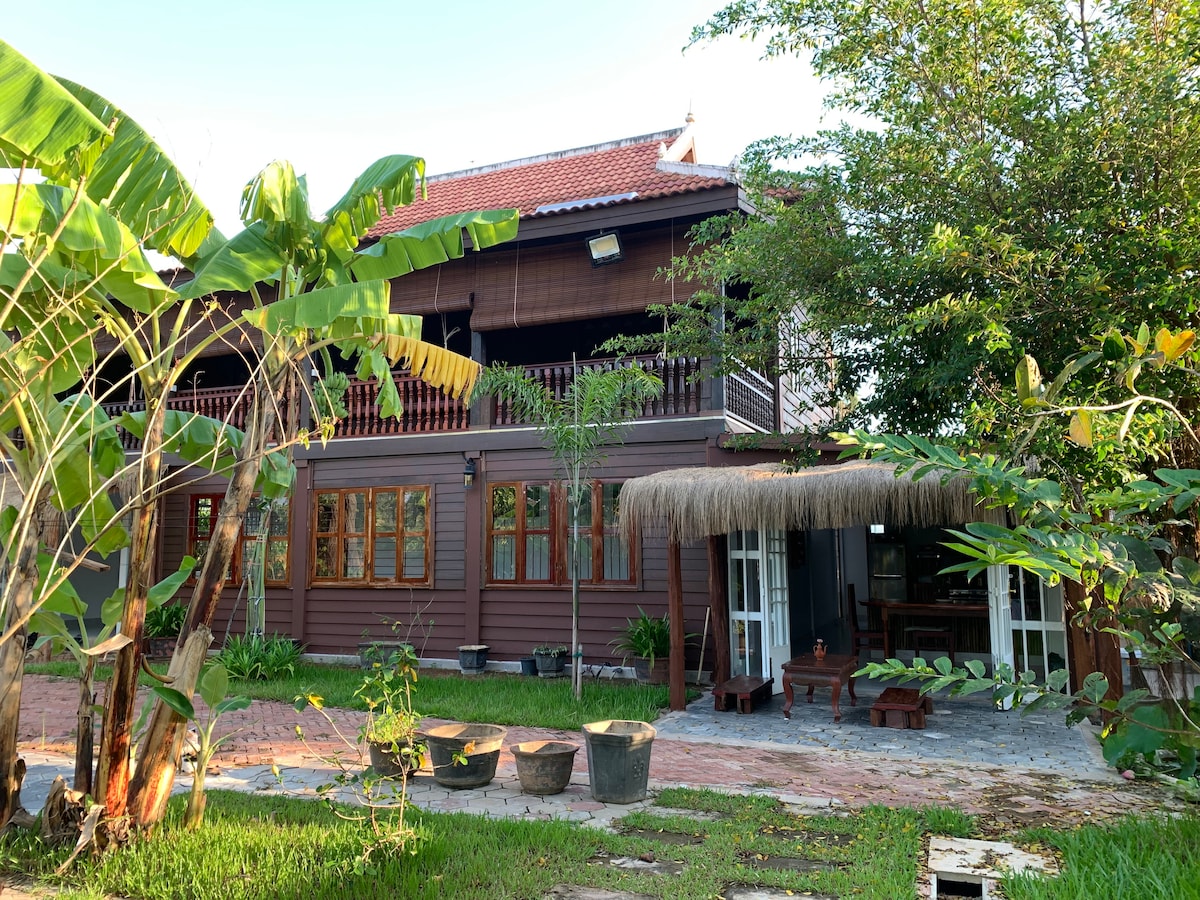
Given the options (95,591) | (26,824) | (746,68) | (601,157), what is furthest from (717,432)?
(95,591)

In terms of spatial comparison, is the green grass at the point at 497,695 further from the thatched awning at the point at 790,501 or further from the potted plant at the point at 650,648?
the thatched awning at the point at 790,501

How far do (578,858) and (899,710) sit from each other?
444 cm

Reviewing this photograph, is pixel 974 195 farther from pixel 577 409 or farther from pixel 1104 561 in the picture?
pixel 1104 561

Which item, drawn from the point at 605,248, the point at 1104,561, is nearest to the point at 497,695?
the point at 605,248

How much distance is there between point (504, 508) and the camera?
Answer: 11.3 m

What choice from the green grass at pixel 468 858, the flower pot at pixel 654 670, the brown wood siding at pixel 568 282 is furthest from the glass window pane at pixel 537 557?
the green grass at pixel 468 858

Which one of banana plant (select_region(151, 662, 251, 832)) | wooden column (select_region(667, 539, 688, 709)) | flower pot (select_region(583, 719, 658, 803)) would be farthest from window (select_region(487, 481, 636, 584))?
banana plant (select_region(151, 662, 251, 832))

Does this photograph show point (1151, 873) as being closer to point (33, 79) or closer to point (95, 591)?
point (33, 79)

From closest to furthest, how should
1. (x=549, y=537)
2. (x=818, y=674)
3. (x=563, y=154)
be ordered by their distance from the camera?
(x=818, y=674) → (x=549, y=537) → (x=563, y=154)

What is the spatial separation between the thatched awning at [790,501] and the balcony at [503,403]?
1609mm

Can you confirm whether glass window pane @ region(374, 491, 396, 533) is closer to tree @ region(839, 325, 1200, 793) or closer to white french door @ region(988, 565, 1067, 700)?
white french door @ region(988, 565, 1067, 700)

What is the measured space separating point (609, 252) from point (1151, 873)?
8677mm

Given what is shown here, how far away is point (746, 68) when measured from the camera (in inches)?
268

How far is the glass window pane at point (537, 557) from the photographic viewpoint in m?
11.0
